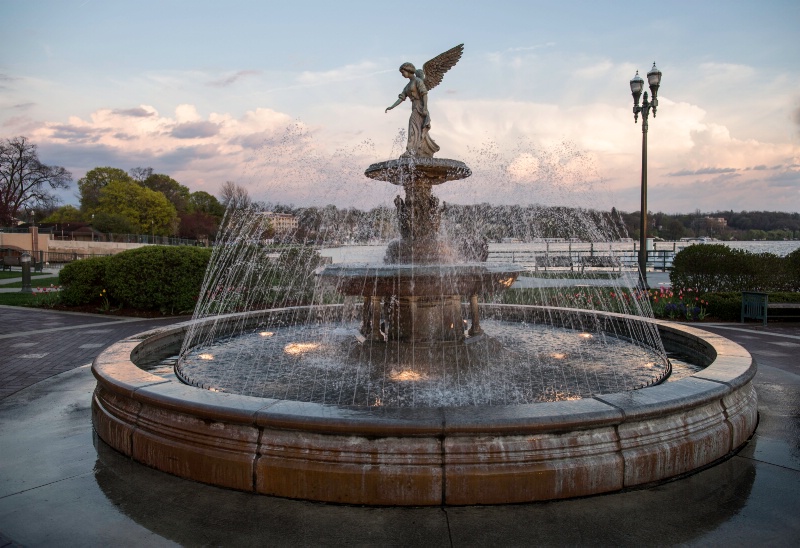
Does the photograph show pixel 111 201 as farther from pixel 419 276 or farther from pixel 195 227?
pixel 419 276

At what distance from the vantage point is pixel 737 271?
15.8m

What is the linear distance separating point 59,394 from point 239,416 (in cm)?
420

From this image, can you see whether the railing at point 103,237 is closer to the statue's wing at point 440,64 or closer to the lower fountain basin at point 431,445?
the statue's wing at point 440,64

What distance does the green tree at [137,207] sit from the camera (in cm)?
8081

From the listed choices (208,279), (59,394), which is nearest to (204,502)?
(59,394)

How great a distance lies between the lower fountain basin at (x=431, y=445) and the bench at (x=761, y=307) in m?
10.6

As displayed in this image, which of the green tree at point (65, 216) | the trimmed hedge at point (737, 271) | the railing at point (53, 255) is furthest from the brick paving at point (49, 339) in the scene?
the green tree at point (65, 216)

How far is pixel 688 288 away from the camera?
15906mm

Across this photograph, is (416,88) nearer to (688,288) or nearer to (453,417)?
(453,417)

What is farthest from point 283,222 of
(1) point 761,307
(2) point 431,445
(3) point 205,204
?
(3) point 205,204

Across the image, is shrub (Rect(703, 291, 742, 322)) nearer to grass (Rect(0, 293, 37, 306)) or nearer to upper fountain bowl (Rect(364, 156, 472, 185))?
upper fountain bowl (Rect(364, 156, 472, 185))

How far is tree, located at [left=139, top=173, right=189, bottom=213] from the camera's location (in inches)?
4094

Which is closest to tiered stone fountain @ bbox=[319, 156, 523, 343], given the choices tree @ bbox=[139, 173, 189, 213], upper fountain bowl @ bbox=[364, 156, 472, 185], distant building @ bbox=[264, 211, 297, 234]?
upper fountain bowl @ bbox=[364, 156, 472, 185]

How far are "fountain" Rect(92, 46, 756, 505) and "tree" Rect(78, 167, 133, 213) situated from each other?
9381cm
